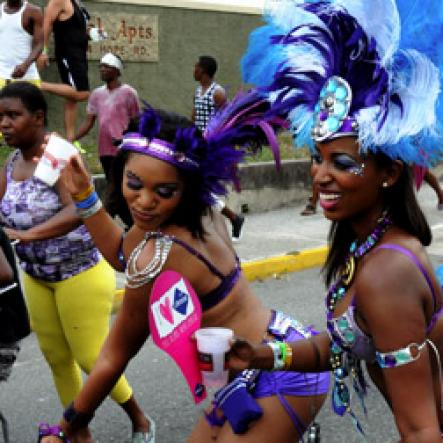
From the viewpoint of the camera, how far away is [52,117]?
11.1 metres

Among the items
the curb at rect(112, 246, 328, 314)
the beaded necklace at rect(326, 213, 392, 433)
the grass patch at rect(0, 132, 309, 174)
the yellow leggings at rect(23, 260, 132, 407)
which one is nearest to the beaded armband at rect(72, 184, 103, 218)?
the yellow leggings at rect(23, 260, 132, 407)

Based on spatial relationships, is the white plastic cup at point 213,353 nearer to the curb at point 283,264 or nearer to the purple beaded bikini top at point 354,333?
the purple beaded bikini top at point 354,333

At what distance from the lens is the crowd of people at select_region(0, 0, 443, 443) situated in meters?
2.16

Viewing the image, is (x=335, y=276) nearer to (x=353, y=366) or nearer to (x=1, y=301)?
(x=353, y=366)

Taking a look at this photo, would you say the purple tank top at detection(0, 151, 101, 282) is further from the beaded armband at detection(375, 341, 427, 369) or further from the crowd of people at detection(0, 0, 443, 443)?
the beaded armband at detection(375, 341, 427, 369)

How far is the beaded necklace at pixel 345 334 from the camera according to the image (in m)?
2.29

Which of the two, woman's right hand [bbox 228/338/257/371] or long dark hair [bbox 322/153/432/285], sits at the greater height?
long dark hair [bbox 322/153/432/285]

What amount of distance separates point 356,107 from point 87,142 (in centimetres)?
944

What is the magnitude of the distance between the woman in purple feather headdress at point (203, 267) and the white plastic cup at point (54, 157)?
287mm

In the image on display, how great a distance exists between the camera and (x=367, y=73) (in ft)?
7.43

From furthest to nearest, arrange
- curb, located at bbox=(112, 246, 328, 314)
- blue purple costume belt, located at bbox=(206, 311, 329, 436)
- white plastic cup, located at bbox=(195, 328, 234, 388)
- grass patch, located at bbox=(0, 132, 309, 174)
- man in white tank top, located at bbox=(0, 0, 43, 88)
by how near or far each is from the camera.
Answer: grass patch, located at bbox=(0, 132, 309, 174), man in white tank top, located at bbox=(0, 0, 43, 88), curb, located at bbox=(112, 246, 328, 314), blue purple costume belt, located at bbox=(206, 311, 329, 436), white plastic cup, located at bbox=(195, 328, 234, 388)

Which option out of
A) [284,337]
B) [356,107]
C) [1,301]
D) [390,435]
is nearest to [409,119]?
[356,107]

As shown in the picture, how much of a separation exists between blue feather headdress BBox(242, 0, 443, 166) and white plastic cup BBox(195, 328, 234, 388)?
23.8 inches

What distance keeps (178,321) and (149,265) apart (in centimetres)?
32
